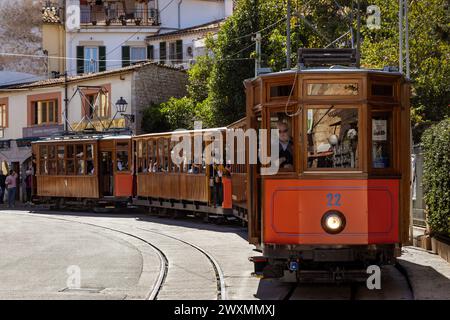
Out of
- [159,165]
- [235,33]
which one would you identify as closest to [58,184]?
[159,165]

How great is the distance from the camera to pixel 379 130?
9758 millimetres

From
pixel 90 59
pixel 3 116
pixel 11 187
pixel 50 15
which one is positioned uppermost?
pixel 50 15

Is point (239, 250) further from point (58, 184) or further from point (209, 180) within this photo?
point (58, 184)

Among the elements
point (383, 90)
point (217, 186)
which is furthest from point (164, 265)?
point (217, 186)

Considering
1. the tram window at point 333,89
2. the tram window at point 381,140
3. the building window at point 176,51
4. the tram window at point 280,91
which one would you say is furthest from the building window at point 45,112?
the tram window at point 381,140

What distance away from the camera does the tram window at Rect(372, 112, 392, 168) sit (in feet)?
31.9

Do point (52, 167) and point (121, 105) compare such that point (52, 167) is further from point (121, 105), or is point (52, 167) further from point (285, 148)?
point (285, 148)

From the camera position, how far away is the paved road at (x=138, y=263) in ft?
34.3

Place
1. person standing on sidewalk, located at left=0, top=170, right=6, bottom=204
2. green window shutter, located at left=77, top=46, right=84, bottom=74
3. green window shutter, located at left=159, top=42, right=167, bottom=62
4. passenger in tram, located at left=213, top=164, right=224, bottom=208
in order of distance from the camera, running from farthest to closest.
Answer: green window shutter, located at left=77, top=46, right=84, bottom=74, green window shutter, located at left=159, top=42, right=167, bottom=62, person standing on sidewalk, located at left=0, top=170, right=6, bottom=204, passenger in tram, located at left=213, top=164, right=224, bottom=208

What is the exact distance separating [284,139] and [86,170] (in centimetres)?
2018

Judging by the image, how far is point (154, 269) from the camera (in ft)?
42.8

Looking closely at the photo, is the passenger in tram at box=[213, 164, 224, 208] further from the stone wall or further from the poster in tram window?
the stone wall

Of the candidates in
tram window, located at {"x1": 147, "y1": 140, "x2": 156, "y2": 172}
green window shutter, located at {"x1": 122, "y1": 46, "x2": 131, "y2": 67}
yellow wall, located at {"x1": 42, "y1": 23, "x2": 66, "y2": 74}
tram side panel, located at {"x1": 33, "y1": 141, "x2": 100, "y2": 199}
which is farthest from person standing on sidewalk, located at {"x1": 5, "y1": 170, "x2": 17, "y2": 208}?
green window shutter, located at {"x1": 122, "y1": 46, "x2": 131, "y2": 67}

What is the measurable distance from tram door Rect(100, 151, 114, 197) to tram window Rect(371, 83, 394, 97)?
1960 centimetres
